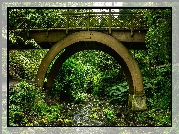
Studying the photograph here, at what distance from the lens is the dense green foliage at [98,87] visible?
8684mm

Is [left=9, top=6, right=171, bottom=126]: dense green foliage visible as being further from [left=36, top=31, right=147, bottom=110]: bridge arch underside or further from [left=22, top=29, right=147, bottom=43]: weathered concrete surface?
[left=22, top=29, right=147, bottom=43]: weathered concrete surface

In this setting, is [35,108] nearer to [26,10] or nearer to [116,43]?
[26,10]

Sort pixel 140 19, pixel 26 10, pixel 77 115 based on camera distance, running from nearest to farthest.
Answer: pixel 26 10 < pixel 140 19 < pixel 77 115

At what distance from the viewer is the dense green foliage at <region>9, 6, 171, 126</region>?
28.5ft

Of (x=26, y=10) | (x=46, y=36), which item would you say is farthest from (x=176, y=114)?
(x=46, y=36)

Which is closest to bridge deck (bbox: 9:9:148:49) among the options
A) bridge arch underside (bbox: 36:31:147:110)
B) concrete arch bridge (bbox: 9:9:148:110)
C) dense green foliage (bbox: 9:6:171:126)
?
concrete arch bridge (bbox: 9:9:148:110)

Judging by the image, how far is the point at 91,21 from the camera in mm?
11828

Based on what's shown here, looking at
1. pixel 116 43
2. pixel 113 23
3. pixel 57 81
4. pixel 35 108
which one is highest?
pixel 113 23

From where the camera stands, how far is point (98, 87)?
60.2ft

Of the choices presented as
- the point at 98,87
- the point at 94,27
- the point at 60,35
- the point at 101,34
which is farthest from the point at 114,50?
the point at 98,87

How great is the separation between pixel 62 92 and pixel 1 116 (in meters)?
8.11

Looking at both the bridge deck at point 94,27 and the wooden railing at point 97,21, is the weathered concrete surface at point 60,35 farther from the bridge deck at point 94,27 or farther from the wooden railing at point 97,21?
the wooden railing at point 97,21

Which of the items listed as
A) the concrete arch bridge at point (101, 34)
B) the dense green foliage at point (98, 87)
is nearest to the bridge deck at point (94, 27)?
the concrete arch bridge at point (101, 34)

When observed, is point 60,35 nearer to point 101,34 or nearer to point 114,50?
point 101,34
